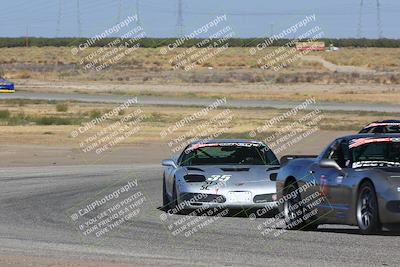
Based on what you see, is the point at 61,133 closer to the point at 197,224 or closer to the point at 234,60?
the point at 197,224

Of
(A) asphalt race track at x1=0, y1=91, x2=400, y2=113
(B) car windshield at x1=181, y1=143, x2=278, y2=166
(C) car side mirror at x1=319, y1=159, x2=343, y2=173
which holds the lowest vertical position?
(A) asphalt race track at x1=0, y1=91, x2=400, y2=113

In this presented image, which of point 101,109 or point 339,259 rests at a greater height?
point 339,259

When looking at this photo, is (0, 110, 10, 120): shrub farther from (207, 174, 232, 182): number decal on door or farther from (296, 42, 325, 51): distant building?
(296, 42, 325, 51): distant building

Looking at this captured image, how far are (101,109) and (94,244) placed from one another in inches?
1593

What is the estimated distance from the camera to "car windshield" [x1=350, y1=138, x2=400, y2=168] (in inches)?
562

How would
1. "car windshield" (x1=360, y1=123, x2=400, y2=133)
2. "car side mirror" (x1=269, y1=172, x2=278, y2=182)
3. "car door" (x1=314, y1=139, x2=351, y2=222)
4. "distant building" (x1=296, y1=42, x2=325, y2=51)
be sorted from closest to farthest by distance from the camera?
1. "car door" (x1=314, y1=139, x2=351, y2=222)
2. "car side mirror" (x1=269, y1=172, x2=278, y2=182)
3. "car windshield" (x1=360, y1=123, x2=400, y2=133)
4. "distant building" (x1=296, y1=42, x2=325, y2=51)

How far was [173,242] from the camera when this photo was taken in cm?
1316

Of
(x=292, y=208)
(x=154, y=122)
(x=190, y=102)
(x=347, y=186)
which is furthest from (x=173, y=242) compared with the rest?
(x=190, y=102)

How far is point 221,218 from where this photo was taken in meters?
16.5

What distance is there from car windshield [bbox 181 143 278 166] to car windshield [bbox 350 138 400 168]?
3758 millimetres

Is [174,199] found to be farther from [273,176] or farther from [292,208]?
[292,208]

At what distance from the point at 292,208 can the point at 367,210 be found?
1869 mm

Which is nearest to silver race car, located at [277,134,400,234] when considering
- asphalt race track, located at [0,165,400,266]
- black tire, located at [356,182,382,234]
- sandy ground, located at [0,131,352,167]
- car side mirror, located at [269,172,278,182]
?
black tire, located at [356,182,382,234]

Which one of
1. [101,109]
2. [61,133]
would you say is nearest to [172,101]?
[101,109]
